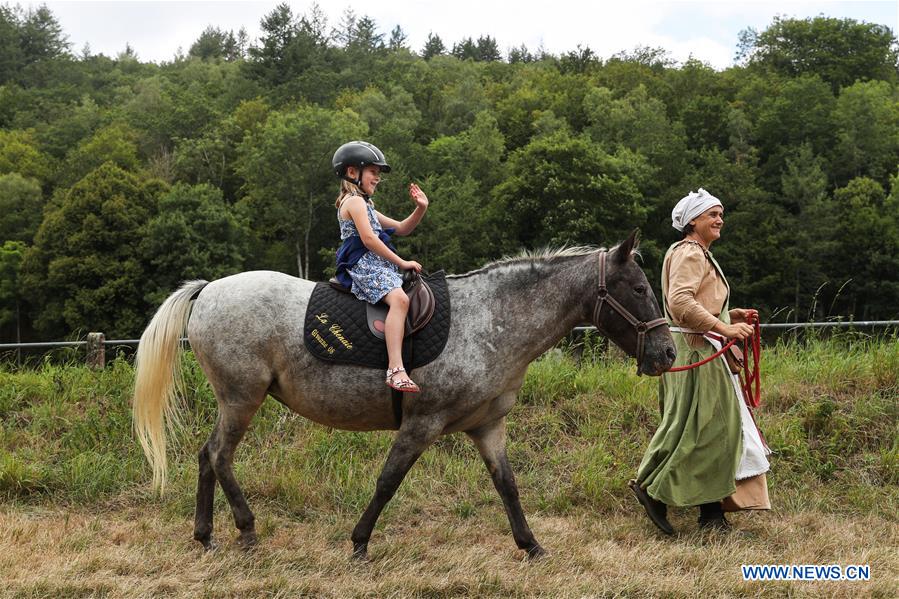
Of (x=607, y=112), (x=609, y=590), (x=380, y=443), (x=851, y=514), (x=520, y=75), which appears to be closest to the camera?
(x=609, y=590)

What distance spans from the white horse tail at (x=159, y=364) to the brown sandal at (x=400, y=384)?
1673 millimetres

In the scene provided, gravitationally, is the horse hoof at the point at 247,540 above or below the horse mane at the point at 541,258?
below

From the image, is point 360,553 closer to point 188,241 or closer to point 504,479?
point 504,479

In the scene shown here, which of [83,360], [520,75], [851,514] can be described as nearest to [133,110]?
[520,75]

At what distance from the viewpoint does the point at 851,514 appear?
6.07 metres

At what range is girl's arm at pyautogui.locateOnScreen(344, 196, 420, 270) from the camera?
15.9 feet

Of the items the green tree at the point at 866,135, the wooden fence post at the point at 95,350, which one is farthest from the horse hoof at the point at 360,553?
the green tree at the point at 866,135

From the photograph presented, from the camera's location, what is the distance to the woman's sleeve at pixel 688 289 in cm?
525

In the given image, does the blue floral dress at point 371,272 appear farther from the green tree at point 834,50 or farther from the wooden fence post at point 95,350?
the green tree at point 834,50

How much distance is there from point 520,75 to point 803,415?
94.3 m

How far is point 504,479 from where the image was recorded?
5.25 metres

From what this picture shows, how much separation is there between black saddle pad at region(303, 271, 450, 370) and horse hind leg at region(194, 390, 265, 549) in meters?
0.57

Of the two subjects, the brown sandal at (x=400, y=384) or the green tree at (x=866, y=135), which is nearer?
the brown sandal at (x=400, y=384)

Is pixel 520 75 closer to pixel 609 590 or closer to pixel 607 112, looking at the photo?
pixel 607 112
